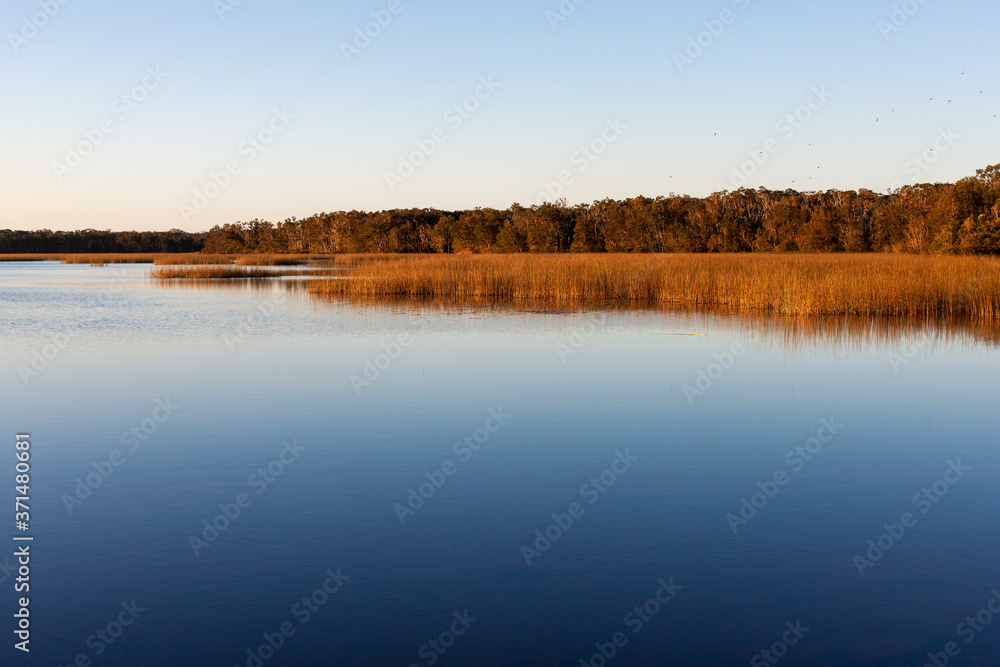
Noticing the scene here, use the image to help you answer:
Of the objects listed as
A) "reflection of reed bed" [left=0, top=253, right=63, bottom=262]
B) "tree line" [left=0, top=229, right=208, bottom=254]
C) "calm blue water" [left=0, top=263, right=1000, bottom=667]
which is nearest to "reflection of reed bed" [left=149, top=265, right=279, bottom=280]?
"calm blue water" [left=0, top=263, right=1000, bottom=667]

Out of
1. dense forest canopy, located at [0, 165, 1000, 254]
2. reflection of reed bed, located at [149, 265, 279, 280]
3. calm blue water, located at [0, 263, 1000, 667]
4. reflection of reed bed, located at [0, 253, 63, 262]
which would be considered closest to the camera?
calm blue water, located at [0, 263, 1000, 667]

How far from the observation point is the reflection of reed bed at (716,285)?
57.3 feet

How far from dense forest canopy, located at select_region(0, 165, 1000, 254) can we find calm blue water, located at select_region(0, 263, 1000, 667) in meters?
28.4

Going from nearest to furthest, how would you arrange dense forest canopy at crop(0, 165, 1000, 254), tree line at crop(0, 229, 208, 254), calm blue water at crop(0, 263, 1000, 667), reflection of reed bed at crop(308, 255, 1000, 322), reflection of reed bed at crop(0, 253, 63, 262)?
calm blue water at crop(0, 263, 1000, 667) → reflection of reed bed at crop(308, 255, 1000, 322) → dense forest canopy at crop(0, 165, 1000, 254) → reflection of reed bed at crop(0, 253, 63, 262) → tree line at crop(0, 229, 208, 254)

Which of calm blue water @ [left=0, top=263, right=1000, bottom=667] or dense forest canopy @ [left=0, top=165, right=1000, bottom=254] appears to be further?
dense forest canopy @ [left=0, top=165, right=1000, bottom=254]

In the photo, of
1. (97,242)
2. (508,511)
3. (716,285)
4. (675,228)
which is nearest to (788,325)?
(716,285)

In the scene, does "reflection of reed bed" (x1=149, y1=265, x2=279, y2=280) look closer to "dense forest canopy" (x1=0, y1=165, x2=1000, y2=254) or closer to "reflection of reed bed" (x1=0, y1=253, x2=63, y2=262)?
"dense forest canopy" (x1=0, y1=165, x2=1000, y2=254)

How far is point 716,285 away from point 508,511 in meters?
16.5

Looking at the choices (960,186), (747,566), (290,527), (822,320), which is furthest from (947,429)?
(960,186)

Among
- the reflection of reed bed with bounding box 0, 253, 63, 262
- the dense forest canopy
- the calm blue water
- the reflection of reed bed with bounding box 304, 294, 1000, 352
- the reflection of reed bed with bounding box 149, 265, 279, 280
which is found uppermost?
the dense forest canopy

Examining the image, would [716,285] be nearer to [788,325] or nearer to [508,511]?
[788,325]

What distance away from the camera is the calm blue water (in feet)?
12.2

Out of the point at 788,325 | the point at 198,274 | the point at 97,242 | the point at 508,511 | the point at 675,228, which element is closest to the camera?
the point at 508,511

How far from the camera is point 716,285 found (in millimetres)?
20781
